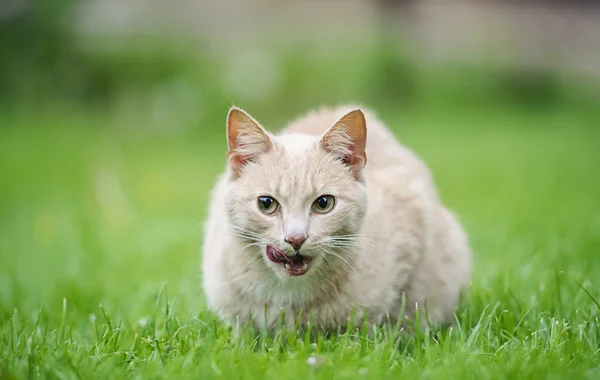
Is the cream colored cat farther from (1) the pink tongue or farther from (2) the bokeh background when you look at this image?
(2) the bokeh background

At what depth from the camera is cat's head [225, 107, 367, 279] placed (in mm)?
2434

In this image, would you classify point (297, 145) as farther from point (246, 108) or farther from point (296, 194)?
point (246, 108)

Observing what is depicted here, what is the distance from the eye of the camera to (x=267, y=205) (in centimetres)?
250

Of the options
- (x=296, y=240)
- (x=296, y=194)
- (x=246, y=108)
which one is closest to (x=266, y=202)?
(x=296, y=194)

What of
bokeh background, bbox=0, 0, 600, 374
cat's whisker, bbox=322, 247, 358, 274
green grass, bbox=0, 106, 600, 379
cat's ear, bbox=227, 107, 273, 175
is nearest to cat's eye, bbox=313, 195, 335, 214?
cat's whisker, bbox=322, 247, 358, 274

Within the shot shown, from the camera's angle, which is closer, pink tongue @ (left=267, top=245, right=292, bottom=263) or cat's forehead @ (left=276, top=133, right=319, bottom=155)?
pink tongue @ (left=267, top=245, right=292, bottom=263)

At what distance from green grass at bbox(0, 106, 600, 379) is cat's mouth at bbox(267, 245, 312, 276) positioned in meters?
0.25

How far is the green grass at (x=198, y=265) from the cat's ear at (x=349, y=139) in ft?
2.10

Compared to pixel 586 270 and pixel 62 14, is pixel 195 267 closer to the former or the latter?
pixel 586 270

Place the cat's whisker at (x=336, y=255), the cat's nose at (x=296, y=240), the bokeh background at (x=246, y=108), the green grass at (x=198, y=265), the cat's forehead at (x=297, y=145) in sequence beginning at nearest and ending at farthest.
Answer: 1. the green grass at (x=198, y=265)
2. the cat's nose at (x=296, y=240)
3. the cat's whisker at (x=336, y=255)
4. the cat's forehead at (x=297, y=145)
5. the bokeh background at (x=246, y=108)

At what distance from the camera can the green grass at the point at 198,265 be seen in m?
2.18

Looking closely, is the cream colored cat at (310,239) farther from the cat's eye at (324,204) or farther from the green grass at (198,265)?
the green grass at (198,265)

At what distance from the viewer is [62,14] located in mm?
9992

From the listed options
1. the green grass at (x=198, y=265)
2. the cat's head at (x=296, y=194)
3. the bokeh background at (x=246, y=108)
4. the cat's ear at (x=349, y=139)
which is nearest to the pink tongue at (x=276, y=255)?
the cat's head at (x=296, y=194)
